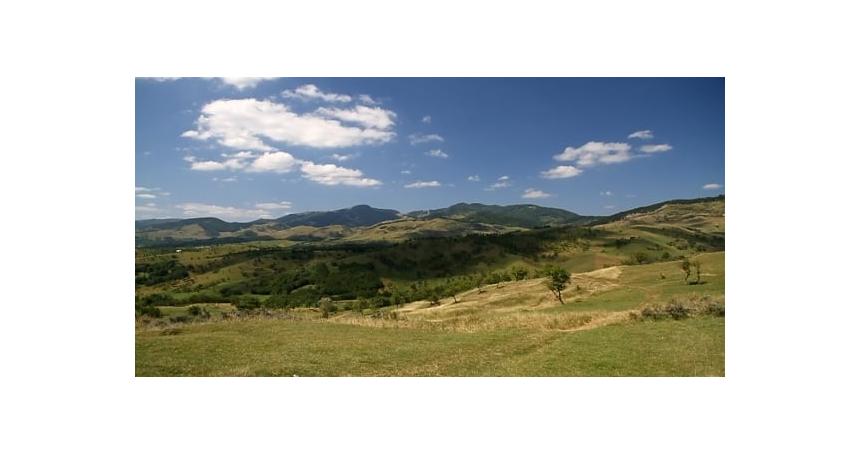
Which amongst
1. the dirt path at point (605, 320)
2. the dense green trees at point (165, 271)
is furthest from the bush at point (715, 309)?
the dense green trees at point (165, 271)

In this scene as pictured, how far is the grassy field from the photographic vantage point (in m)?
15.2

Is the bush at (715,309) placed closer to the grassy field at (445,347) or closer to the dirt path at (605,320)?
the grassy field at (445,347)

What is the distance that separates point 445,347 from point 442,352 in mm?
748

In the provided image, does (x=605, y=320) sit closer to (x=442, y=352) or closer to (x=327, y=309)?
(x=442, y=352)

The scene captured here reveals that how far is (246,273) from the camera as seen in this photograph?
101 metres

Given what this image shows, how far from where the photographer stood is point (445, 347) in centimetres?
1780

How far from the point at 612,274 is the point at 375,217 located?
14208 centimetres

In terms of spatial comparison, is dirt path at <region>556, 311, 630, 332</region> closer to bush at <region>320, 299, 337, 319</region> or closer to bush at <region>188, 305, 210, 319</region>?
bush at <region>320, 299, 337, 319</region>

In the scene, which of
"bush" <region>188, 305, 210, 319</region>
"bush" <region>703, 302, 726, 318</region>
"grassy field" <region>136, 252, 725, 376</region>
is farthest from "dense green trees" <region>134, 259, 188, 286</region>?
"bush" <region>703, 302, 726, 318</region>

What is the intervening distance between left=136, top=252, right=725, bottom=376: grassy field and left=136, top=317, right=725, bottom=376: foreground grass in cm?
4
